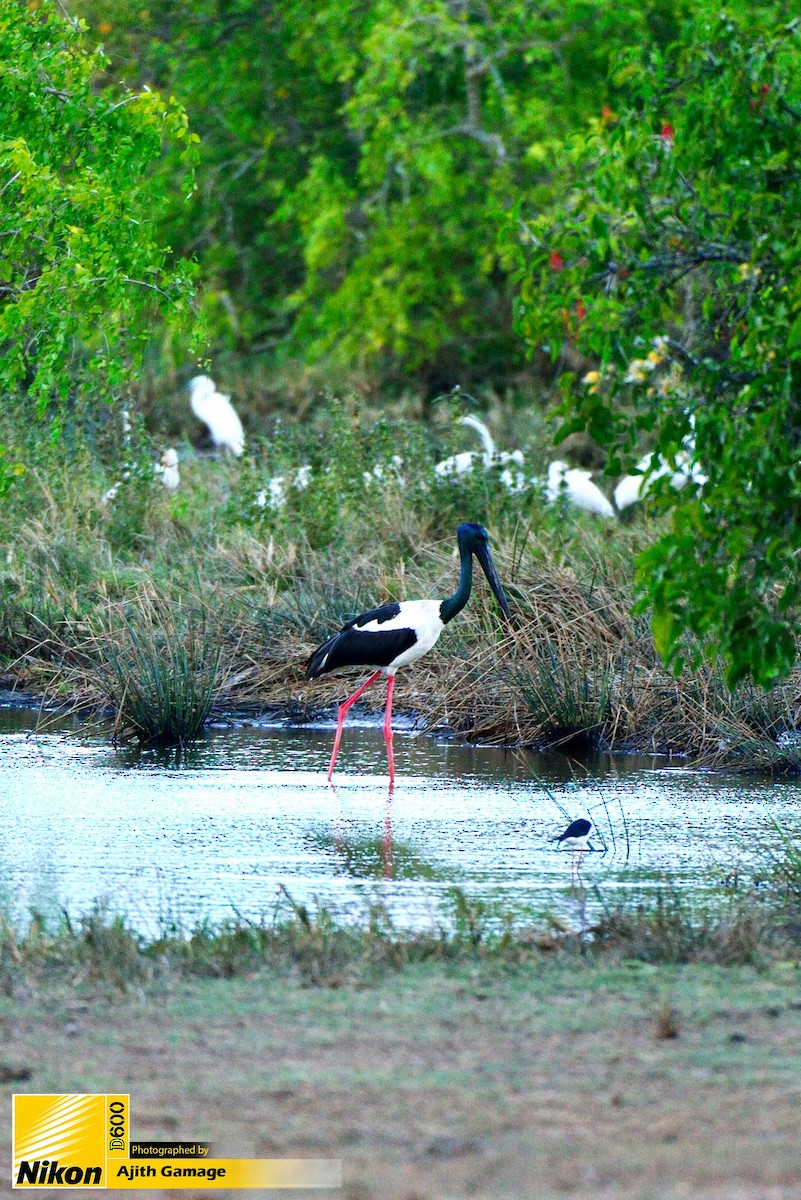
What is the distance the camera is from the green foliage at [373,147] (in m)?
23.0

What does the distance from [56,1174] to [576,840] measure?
→ 14.2 ft

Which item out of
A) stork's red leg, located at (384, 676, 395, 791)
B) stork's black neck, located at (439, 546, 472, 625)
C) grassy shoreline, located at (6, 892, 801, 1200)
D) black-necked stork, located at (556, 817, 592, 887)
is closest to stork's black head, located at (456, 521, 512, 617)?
stork's black neck, located at (439, 546, 472, 625)

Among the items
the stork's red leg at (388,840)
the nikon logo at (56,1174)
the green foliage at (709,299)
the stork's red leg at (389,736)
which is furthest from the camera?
the stork's red leg at (389,736)

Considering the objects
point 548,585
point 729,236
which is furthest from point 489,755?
point 729,236

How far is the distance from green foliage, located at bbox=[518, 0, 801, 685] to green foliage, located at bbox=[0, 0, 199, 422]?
339cm

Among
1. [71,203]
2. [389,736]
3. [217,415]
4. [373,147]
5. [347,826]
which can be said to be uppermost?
[373,147]

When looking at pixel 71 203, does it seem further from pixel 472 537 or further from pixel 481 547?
pixel 481 547

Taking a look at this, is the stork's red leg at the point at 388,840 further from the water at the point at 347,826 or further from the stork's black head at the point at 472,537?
the stork's black head at the point at 472,537

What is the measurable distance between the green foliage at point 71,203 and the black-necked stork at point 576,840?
312cm

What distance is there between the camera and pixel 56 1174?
4008 mm

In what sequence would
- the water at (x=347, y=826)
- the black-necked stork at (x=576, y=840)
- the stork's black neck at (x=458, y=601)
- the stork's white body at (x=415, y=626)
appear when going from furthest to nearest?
the stork's black neck at (x=458, y=601), the stork's white body at (x=415, y=626), the black-necked stork at (x=576, y=840), the water at (x=347, y=826)

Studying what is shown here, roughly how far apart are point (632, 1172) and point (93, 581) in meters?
10.3

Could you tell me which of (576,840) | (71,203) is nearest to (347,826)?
(576,840)

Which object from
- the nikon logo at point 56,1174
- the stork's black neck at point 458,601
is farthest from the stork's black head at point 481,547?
the nikon logo at point 56,1174
